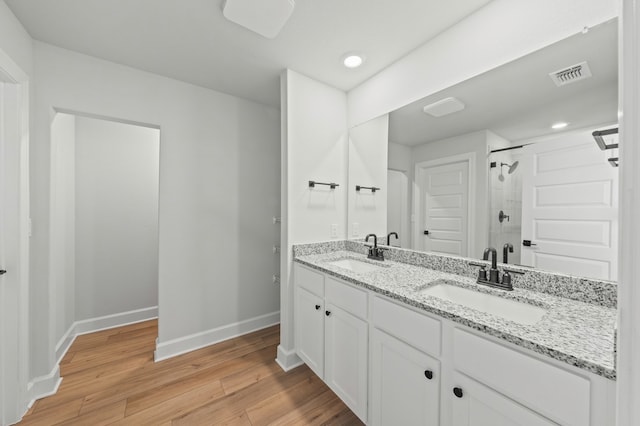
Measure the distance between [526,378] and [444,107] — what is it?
151cm

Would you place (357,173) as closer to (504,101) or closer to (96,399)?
(504,101)

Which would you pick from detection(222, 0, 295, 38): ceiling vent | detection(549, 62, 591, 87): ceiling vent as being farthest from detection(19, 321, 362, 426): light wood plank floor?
detection(222, 0, 295, 38): ceiling vent

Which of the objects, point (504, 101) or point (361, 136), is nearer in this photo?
point (504, 101)

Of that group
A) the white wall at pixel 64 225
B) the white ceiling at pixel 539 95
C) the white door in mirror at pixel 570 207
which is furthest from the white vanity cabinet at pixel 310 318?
the white wall at pixel 64 225

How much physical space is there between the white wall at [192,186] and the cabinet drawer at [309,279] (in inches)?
34.3

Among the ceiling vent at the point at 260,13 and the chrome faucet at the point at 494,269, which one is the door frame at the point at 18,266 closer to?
the ceiling vent at the point at 260,13

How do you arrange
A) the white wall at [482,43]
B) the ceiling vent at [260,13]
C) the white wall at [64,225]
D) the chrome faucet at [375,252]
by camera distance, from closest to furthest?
the white wall at [482,43] < the ceiling vent at [260,13] < the chrome faucet at [375,252] < the white wall at [64,225]

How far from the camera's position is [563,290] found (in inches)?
45.4

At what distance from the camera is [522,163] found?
1.31 m

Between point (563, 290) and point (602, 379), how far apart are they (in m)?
0.61

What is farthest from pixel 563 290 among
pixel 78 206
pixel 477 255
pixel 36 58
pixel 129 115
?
pixel 78 206

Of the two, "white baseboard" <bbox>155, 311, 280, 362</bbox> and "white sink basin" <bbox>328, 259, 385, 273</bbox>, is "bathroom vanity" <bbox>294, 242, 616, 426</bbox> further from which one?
"white baseboard" <bbox>155, 311, 280, 362</bbox>

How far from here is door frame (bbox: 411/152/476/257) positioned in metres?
1.54

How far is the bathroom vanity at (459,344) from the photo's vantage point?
74cm
